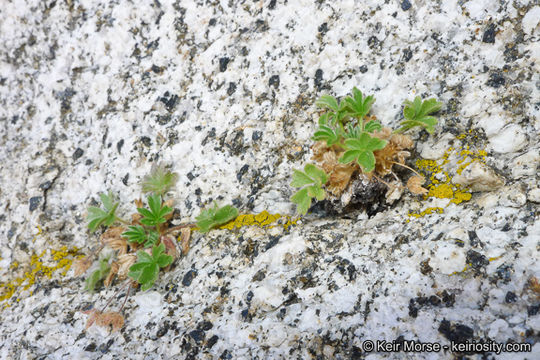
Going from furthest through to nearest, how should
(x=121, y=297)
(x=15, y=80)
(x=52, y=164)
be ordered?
(x=15, y=80)
(x=52, y=164)
(x=121, y=297)

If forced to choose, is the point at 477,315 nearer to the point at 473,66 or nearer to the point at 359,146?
the point at 359,146

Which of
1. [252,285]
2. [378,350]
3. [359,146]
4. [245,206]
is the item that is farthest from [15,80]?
[378,350]

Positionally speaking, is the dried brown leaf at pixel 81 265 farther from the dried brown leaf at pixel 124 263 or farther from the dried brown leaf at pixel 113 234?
the dried brown leaf at pixel 124 263

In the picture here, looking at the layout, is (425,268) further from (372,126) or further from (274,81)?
(274,81)

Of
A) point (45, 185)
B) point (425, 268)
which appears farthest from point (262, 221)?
point (45, 185)

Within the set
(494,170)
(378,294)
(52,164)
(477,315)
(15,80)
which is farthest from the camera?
(15,80)

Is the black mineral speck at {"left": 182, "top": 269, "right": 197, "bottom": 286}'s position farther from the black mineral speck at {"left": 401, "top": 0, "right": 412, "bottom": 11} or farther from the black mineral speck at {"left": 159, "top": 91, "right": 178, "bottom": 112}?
the black mineral speck at {"left": 401, "top": 0, "right": 412, "bottom": 11}

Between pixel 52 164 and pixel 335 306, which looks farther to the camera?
pixel 52 164
